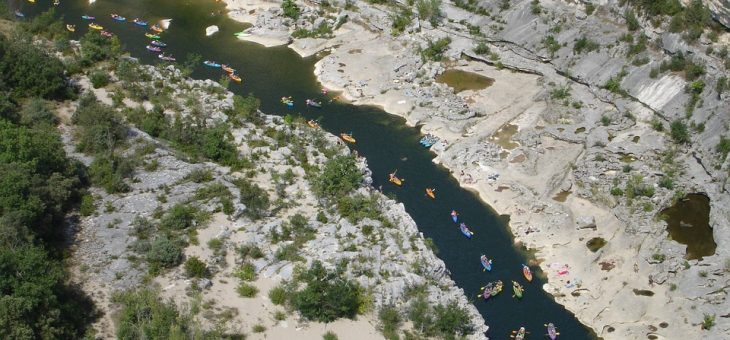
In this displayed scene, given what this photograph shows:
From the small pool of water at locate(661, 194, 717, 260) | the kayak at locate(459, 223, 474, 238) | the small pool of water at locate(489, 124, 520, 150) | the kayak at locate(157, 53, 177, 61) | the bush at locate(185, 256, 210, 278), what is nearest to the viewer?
the bush at locate(185, 256, 210, 278)

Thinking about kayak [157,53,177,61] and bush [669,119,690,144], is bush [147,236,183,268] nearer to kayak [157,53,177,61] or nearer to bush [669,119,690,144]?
kayak [157,53,177,61]

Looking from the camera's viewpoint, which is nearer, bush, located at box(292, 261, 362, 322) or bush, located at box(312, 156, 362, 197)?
bush, located at box(292, 261, 362, 322)

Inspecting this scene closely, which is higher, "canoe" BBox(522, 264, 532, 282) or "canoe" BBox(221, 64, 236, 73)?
"canoe" BBox(522, 264, 532, 282)

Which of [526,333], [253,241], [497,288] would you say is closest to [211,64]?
[253,241]

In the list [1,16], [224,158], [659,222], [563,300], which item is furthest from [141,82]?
[659,222]

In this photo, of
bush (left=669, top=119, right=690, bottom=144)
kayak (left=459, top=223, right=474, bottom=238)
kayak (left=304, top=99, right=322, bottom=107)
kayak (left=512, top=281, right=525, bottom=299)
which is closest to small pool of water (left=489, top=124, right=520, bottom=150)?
kayak (left=459, top=223, right=474, bottom=238)

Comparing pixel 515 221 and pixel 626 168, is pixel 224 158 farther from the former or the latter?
pixel 626 168

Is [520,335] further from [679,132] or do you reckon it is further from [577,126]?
[679,132]
